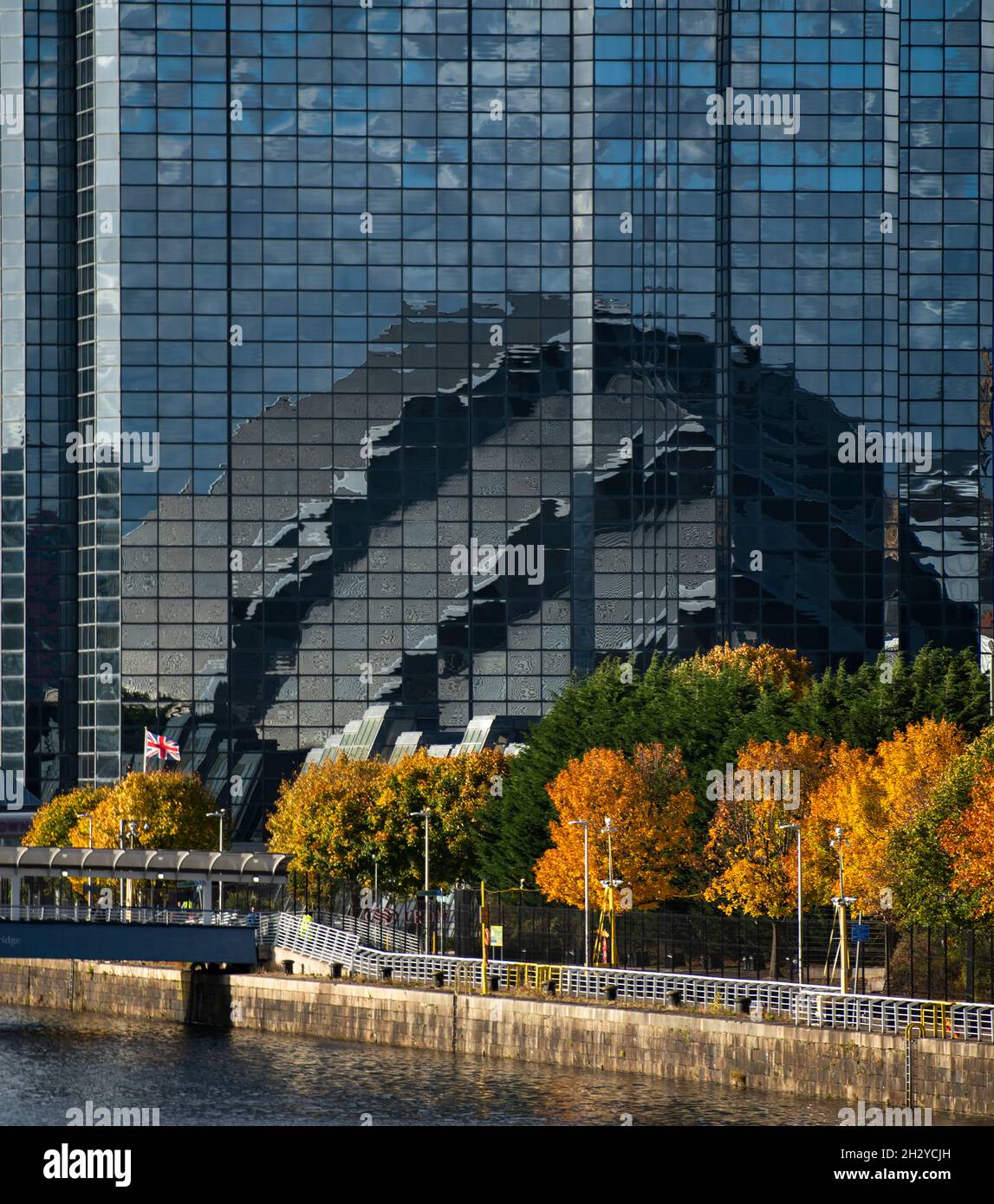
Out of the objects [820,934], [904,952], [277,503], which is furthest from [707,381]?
[904,952]

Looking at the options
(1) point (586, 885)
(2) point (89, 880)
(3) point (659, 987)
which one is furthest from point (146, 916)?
(2) point (89, 880)

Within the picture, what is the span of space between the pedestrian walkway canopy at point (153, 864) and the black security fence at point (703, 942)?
10888 millimetres

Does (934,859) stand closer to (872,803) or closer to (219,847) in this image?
(872,803)

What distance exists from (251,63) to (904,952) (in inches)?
4765

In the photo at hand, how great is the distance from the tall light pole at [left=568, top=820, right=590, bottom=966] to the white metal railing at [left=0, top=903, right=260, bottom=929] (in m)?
15.9

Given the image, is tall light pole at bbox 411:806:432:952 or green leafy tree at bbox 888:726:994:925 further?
tall light pole at bbox 411:806:432:952

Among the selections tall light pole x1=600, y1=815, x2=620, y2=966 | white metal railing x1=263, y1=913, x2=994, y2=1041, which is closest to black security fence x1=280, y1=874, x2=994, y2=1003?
tall light pole x1=600, y1=815, x2=620, y2=966

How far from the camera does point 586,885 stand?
91.3m

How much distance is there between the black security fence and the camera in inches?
2916

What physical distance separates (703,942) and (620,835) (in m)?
16.3

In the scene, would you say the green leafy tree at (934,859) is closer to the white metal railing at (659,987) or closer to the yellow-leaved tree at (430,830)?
the white metal railing at (659,987)

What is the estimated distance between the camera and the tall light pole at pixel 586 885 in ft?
295

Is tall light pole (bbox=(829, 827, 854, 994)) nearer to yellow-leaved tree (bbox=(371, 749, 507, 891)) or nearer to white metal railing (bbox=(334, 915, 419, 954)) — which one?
white metal railing (bbox=(334, 915, 419, 954))

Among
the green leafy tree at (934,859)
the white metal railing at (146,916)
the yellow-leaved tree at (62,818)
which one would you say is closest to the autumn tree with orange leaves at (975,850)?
the green leafy tree at (934,859)
